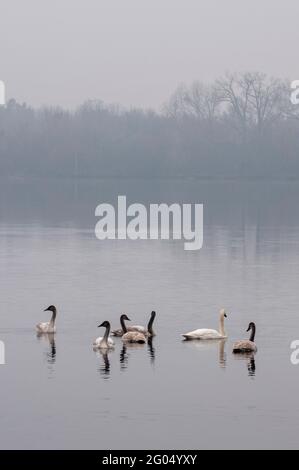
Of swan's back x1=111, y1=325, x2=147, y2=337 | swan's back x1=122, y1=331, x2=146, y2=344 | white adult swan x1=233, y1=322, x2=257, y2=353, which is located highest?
swan's back x1=111, y1=325, x2=147, y2=337

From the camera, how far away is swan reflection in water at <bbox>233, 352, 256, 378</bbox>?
18508 millimetres

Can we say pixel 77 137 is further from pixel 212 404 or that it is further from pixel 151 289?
pixel 212 404

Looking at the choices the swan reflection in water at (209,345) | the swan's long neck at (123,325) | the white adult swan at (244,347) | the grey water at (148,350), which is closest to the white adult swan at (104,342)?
the grey water at (148,350)

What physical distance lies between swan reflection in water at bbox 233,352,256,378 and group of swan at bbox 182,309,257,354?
0.28ft

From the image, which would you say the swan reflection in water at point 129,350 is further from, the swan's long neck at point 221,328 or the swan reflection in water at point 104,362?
the swan's long neck at point 221,328

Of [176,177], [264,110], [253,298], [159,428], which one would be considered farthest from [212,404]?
[264,110]

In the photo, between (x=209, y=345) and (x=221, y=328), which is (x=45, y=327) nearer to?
(x=209, y=345)

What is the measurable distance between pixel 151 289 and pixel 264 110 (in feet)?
364

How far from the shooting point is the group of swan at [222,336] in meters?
19.8

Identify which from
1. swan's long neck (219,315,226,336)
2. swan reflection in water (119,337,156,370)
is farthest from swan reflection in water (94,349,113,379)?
swan's long neck (219,315,226,336)

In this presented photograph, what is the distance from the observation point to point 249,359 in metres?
19.4

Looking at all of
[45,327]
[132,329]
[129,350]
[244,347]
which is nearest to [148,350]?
[129,350]

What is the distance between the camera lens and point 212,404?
16.4 meters

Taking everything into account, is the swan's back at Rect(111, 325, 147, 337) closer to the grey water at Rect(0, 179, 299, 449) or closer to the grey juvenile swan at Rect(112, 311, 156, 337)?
the grey juvenile swan at Rect(112, 311, 156, 337)
